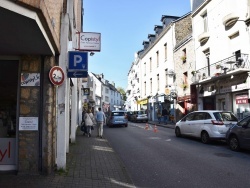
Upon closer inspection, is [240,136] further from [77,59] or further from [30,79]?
[30,79]

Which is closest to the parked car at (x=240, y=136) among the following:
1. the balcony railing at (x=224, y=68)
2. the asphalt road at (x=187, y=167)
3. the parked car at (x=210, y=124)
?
the asphalt road at (x=187, y=167)

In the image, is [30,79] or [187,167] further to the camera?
[187,167]

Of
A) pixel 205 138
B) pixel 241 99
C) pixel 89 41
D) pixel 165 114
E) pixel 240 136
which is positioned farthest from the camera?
pixel 165 114

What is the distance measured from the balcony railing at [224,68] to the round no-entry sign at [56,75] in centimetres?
1401

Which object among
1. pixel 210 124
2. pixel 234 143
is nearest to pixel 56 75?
pixel 234 143

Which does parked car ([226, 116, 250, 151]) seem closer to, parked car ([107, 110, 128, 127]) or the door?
the door

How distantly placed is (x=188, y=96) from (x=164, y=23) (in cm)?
1418

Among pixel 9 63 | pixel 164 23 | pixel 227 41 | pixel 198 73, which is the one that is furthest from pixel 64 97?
pixel 164 23

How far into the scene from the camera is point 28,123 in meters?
6.90

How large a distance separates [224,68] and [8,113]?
15969 millimetres

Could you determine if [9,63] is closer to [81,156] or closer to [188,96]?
[81,156]

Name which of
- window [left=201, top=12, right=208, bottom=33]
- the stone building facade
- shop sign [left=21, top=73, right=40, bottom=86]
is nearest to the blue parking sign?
the stone building facade

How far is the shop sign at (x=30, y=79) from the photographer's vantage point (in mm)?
6957

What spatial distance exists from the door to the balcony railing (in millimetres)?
14727
